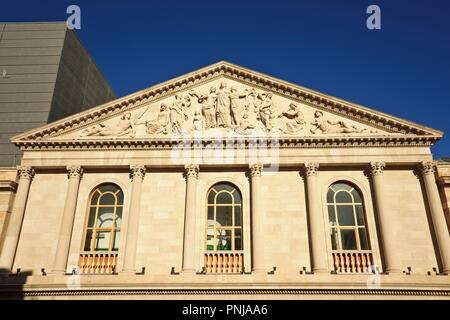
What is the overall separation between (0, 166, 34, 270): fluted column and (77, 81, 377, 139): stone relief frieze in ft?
10.2

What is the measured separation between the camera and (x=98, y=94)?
34938mm

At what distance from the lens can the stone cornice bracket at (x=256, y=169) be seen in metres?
18.1

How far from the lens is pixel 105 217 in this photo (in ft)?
60.4

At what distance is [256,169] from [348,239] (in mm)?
5091

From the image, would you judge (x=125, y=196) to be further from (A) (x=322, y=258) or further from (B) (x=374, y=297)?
(B) (x=374, y=297)

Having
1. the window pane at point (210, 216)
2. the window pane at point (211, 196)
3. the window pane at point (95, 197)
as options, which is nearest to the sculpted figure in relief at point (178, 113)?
the window pane at point (211, 196)

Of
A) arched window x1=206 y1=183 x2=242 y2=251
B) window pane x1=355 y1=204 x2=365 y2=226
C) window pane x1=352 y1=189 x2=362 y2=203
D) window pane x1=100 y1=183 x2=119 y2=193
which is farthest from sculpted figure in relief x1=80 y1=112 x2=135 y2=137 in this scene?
window pane x1=355 y1=204 x2=365 y2=226

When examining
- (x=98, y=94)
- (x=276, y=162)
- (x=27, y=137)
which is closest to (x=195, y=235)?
(x=276, y=162)

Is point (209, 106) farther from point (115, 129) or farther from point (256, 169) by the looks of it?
point (115, 129)

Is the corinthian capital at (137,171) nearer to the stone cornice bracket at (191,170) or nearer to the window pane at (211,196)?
the stone cornice bracket at (191,170)

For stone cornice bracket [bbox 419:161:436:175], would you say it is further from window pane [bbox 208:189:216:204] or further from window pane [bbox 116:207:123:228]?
window pane [bbox 116:207:123:228]

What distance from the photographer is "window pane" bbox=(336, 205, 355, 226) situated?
58.1 ft

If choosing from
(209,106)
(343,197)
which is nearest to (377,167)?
(343,197)
